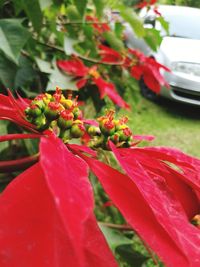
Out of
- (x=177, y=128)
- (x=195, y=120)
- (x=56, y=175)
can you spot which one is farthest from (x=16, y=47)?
(x=195, y=120)

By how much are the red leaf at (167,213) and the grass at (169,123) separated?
98.7 inches

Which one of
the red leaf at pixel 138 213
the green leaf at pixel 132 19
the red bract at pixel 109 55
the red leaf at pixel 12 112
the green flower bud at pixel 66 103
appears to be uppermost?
the green leaf at pixel 132 19

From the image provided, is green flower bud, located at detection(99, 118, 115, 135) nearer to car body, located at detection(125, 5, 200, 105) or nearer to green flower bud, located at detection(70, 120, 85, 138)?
green flower bud, located at detection(70, 120, 85, 138)

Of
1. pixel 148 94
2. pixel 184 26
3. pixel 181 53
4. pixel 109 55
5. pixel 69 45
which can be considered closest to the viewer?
pixel 69 45

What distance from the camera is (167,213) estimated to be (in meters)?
0.28

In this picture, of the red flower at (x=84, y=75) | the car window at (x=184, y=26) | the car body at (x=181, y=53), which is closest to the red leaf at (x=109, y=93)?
the red flower at (x=84, y=75)

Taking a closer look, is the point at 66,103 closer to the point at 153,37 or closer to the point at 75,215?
the point at 75,215

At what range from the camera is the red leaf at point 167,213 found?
0.25 meters

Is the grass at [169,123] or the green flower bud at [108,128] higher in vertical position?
the green flower bud at [108,128]

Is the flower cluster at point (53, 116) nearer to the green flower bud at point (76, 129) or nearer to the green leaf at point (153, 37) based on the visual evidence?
the green flower bud at point (76, 129)

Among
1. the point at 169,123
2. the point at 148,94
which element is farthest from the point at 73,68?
the point at 148,94

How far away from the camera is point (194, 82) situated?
3.68 m

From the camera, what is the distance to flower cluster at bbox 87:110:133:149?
0.51m

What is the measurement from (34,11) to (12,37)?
0.06 metres
